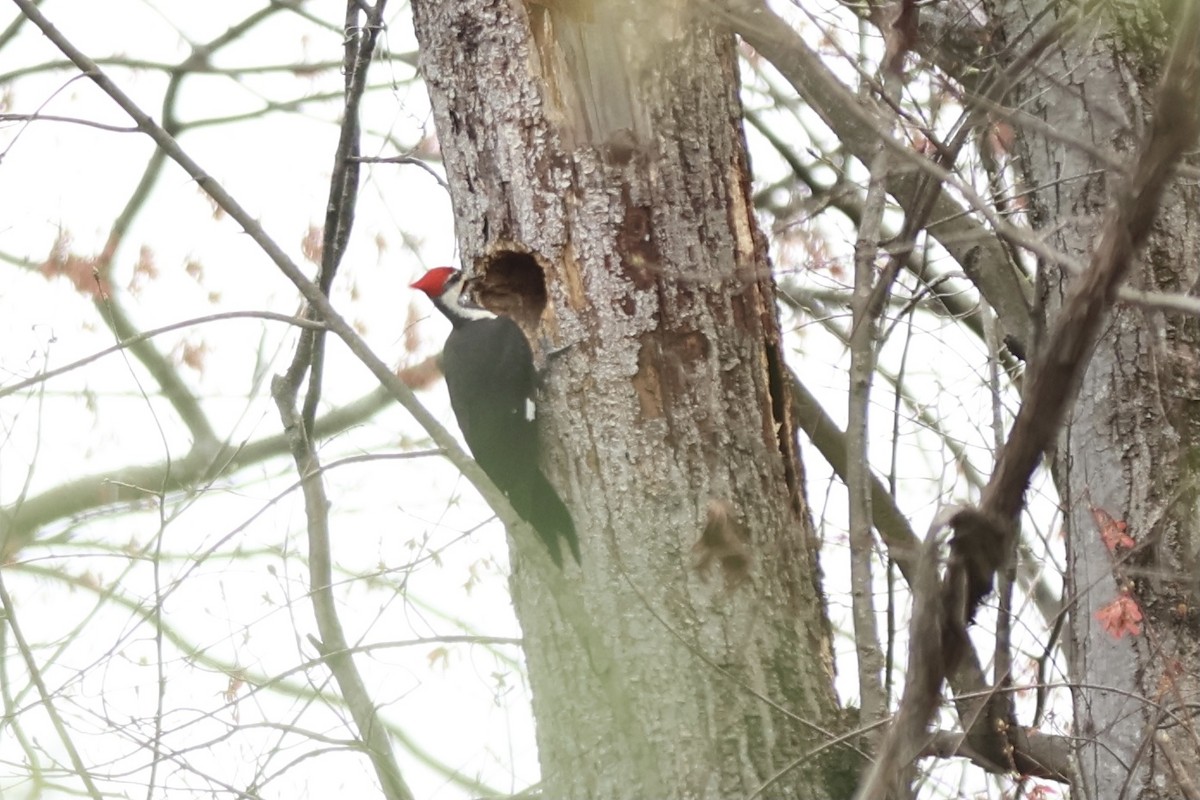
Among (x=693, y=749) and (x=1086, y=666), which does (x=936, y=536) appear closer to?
(x=693, y=749)

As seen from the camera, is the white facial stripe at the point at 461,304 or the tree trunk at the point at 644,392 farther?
the white facial stripe at the point at 461,304

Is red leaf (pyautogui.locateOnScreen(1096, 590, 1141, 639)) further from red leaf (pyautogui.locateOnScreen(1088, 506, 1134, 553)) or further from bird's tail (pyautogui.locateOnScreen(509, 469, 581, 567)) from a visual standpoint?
bird's tail (pyautogui.locateOnScreen(509, 469, 581, 567))

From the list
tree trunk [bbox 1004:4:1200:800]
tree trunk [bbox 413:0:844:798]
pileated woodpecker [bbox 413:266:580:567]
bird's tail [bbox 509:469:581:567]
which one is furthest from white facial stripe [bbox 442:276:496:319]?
tree trunk [bbox 1004:4:1200:800]

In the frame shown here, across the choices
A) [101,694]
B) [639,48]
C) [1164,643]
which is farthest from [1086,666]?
[101,694]

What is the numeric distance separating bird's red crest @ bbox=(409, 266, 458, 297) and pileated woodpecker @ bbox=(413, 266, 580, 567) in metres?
0.14

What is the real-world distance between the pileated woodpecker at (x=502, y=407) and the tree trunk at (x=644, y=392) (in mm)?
49

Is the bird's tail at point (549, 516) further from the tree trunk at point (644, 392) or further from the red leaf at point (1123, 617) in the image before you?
the red leaf at point (1123, 617)

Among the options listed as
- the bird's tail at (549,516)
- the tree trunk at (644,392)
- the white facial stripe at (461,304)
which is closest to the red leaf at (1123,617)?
the tree trunk at (644,392)

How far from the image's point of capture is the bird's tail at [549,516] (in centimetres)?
247

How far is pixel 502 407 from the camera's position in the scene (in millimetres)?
3182

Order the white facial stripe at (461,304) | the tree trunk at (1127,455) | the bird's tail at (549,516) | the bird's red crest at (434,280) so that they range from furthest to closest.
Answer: the bird's red crest at (434,280), the white facial stripe at (461,304), the tree trunk at (1127,455), the bird's tail at (549,516)

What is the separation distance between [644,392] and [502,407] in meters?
0.75

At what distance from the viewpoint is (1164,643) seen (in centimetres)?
272

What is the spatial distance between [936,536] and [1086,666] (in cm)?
189
